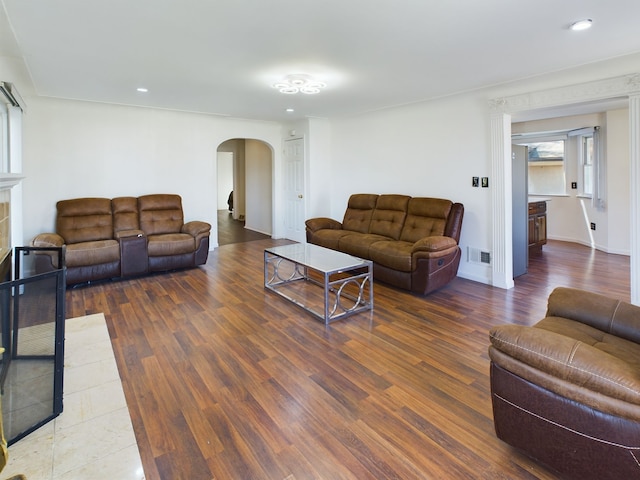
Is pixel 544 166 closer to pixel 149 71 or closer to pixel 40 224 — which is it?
pixel 149 71

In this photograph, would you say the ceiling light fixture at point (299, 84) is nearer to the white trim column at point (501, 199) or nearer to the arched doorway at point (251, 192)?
the white trim column at point (501, 199)

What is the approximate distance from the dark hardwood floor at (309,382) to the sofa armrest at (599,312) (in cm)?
68

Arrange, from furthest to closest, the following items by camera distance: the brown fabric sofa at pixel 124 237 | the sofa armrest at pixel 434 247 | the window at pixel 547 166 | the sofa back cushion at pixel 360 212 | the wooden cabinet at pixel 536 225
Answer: the window at pixel 547 166 → the wooden cabinet at pixel 536 225 → the sofa back cushion at pixel 360 212 → the brown fabric sofa at pixel 124 237 → the sofa armrest at pixel 434 247

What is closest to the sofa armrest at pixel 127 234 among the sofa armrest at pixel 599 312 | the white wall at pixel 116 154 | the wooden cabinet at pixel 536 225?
the white wall at pixel 116 154

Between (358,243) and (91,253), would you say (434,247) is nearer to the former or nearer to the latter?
(358,243)

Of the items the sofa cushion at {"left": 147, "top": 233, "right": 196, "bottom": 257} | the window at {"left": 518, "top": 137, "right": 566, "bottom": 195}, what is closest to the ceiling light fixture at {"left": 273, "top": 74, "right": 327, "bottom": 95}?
the sofa cushion at {"left": 147, "top": 233, "right": 196, "bottom": 257}

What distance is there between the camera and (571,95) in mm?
Answer: 3670

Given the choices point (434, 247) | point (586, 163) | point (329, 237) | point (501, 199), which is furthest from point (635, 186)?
point (586, 163)

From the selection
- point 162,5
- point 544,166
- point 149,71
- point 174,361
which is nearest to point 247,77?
point 149,71

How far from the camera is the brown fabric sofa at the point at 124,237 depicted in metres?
4.38

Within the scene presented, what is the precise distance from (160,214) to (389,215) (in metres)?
3.48

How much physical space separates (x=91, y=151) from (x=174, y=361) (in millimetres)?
4180

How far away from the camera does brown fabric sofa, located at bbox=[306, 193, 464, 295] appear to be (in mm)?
3955

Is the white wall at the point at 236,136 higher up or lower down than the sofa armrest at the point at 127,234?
higher up
